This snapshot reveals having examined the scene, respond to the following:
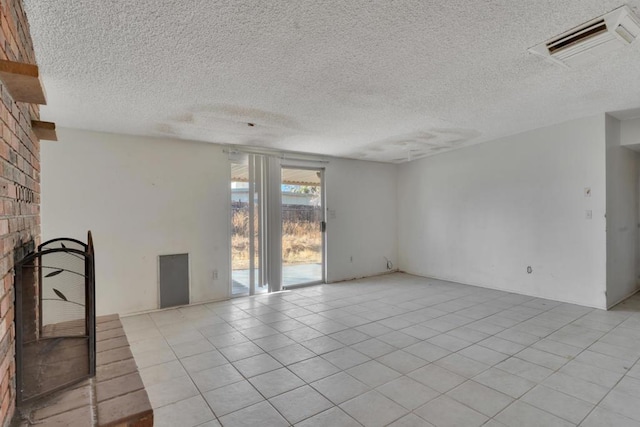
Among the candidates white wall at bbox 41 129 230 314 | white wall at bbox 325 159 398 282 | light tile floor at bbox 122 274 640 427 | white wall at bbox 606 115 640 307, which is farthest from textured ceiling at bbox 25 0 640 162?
light tile floor at bbox 122 274 640 427

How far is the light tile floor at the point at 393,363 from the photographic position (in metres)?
2.03

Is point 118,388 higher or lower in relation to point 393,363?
higher

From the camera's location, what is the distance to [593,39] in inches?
84.5

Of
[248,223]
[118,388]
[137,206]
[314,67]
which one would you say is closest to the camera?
[118,388]

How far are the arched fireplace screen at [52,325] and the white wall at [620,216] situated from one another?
5346 mm

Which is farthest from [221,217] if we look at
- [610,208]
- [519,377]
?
[610,208]

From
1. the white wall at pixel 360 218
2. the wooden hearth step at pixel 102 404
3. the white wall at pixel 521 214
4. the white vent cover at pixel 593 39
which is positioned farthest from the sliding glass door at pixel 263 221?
the white vent cover at pixel 593 39

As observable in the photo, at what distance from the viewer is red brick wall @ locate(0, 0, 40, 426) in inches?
49.6

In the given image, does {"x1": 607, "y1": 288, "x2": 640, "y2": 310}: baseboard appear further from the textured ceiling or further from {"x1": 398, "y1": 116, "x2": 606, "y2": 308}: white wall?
the textured ceiling

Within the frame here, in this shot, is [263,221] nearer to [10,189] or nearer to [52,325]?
[52,325]

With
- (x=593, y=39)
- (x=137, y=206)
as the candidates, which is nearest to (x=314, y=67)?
(x=593, y=39)

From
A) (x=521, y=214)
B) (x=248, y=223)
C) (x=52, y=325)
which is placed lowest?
(x=52, y=325)

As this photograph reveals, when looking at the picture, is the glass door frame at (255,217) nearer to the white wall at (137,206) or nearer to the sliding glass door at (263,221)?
the sliding glass door at (263,221)

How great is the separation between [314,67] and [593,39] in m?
1.91
